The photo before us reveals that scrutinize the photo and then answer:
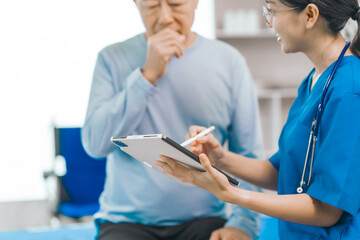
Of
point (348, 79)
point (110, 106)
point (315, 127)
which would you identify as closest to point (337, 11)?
point (348, 79)

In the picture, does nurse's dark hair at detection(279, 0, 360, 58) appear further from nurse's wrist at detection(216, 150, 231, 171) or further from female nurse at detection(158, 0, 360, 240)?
nurse's wrist at detection(216, 150, 231, 171)

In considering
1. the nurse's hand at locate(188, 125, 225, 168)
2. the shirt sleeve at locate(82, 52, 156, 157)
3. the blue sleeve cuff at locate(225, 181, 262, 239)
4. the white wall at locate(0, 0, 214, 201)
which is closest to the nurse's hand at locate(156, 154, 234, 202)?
the nurse's hand at locate(188, 125, 225, 168)

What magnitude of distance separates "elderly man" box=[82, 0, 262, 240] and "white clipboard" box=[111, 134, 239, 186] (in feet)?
1.01

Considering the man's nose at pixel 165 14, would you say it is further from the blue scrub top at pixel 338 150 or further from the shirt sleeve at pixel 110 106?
the blue scrub top at pixel 338 150

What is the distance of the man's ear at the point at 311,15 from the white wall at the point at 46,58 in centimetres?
310

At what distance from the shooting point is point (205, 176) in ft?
3.11

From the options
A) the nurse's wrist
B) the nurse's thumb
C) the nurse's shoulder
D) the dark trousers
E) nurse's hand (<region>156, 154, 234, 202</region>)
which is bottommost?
the dark trousers

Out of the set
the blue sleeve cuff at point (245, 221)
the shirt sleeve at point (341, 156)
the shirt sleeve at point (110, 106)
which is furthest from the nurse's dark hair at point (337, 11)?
the blue sleeve cuff at point (245, 221)

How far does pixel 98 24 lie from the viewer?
402cm

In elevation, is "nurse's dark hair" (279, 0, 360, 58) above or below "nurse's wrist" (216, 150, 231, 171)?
above

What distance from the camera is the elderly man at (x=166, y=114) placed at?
1.29m

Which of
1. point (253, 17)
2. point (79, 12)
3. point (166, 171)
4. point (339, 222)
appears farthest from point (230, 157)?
point (79, 12)

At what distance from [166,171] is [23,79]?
340 centimetres

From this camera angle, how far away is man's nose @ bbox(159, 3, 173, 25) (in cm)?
127
